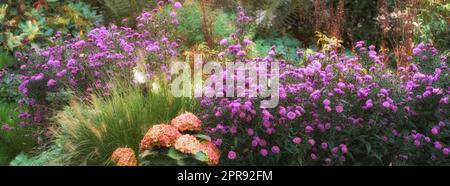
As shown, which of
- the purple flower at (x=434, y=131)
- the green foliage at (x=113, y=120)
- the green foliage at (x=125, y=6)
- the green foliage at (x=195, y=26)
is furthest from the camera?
the green foliage at (x=125, y=6)

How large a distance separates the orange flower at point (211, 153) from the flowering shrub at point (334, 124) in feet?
0.22

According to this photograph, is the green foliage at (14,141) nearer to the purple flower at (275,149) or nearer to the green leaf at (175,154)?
the green leaf at (175,154)

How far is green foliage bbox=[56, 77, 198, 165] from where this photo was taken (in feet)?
13.1

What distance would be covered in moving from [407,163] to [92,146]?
2195mm

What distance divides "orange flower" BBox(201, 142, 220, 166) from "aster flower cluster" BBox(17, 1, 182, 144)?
3.18 feet

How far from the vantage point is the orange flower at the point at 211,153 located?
148 inches

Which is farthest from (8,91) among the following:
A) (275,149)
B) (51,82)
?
(275,149)

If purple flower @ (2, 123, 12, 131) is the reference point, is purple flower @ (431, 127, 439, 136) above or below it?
above

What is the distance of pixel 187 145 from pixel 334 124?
101 cm

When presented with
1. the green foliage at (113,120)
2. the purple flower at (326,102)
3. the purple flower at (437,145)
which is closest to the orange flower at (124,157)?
the green foliage at (113,120)

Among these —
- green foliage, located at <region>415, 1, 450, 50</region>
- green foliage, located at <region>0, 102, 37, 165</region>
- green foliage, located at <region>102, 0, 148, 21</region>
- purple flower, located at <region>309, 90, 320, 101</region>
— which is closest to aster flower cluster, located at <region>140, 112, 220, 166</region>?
purple flower, located at <region>309, 90, 320, 101</region>

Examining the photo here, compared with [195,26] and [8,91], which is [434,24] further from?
[8,91]

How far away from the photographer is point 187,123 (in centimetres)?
393

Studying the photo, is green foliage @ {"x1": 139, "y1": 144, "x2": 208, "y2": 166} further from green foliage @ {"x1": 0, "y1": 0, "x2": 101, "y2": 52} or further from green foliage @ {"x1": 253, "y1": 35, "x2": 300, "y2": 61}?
green foliage @ {"x1": 0, "y1": 0, "x2": 101, "y2": 52}
